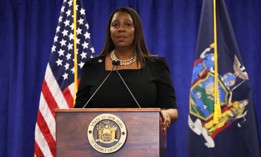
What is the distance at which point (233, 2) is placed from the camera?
4559 mm

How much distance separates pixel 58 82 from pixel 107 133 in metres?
2.46

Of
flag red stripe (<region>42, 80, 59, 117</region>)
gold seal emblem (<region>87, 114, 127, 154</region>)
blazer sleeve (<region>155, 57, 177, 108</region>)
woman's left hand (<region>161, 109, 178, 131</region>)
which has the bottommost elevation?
gold seal emblem (<region>87, 114, 127, 154</region>)

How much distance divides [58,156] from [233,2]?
10.6 ft

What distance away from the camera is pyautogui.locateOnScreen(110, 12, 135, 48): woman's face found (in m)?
2.35

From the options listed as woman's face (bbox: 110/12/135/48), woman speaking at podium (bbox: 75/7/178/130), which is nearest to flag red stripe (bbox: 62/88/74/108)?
woman speaking at podium (bbox: 75/7/178/130)

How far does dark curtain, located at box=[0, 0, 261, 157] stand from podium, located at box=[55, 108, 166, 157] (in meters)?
2.72

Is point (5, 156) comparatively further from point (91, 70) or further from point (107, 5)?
point (91, 70)

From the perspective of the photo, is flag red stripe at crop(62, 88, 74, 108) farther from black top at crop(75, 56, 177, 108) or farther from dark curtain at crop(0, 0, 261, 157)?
black top at crop(75, 56, 177, 108)

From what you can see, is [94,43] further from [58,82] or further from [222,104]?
[222,104]

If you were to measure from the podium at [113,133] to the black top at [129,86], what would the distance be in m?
0.39

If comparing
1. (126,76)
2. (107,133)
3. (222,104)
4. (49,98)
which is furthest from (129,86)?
(49,98)

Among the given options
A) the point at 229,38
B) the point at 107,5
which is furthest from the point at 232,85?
the point at 107,5

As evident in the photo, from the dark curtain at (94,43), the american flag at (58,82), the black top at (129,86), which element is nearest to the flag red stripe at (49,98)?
the american flag at (58,82)

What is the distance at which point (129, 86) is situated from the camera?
7.43 ft
